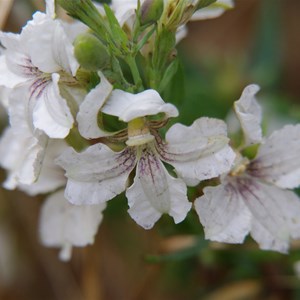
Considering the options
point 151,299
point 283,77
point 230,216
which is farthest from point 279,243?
point 283,77

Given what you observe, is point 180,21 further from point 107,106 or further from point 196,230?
point 196,230

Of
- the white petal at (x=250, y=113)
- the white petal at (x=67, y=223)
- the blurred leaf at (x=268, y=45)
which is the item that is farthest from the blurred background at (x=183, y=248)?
the white petal at (x=250, y=113)

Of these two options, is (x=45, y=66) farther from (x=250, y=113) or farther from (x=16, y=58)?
(x=250, y=113)

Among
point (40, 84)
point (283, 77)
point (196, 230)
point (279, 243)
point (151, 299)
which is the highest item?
point (40, 84)

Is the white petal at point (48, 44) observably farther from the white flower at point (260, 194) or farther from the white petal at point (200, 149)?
the white flower at point (260, 194)

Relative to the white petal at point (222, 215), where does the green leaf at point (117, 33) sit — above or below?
above

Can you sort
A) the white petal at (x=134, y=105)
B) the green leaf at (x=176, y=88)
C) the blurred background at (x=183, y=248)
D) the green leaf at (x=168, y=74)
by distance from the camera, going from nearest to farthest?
the white petal at (x=134, y=105)
the green leaf at (x=168, y=74)
the green leaf at (x=176, y=88)
the blurred background at (x=183, y=248)

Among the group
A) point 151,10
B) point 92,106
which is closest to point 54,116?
point 92,106
